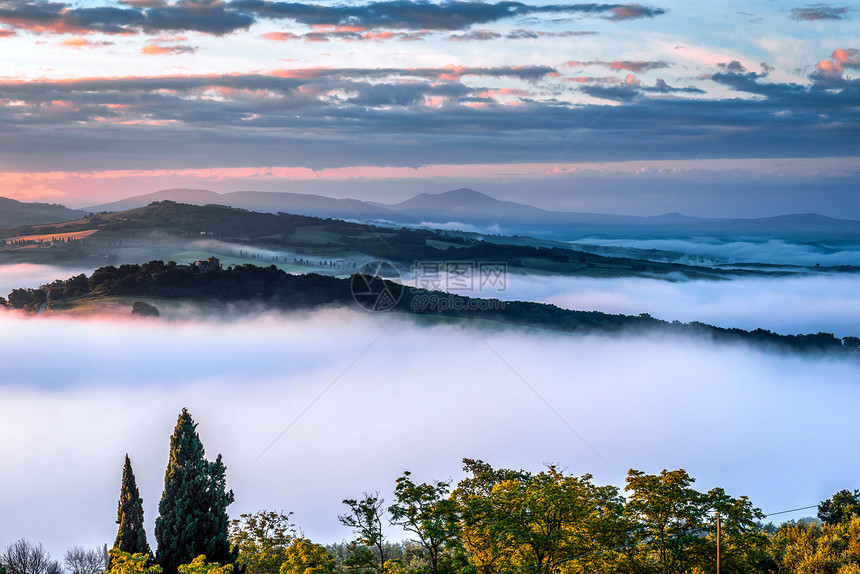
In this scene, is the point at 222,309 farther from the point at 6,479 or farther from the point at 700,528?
the point at 700,528

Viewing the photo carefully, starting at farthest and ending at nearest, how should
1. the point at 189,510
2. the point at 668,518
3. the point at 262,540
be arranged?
the point at 262,540
the point at 668,518
the point at 189,510

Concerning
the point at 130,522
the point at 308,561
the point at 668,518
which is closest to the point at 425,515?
the point at 308,561

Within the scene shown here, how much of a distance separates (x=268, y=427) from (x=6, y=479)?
6015cm

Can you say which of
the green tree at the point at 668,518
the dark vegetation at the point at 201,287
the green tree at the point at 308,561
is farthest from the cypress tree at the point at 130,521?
the dark vegetation at the point at 201,287

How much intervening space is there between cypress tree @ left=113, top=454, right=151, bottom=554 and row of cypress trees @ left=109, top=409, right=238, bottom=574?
0.10 m

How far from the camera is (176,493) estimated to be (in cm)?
3319

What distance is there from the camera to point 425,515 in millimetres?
33844

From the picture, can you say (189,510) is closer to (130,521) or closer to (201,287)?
(130,521)

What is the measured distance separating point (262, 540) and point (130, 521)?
11.4 m

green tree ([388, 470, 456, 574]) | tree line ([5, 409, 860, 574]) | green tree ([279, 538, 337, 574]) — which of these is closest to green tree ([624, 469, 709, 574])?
tree line ([5, 409, 860, 574])

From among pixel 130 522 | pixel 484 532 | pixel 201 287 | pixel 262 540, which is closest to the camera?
pixel 484 532

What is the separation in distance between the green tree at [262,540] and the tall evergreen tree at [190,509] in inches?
358

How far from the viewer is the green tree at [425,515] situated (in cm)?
3275

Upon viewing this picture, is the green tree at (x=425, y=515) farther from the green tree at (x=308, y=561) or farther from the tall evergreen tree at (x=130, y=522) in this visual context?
the tall evergreen tree at (x=130, y=522)
